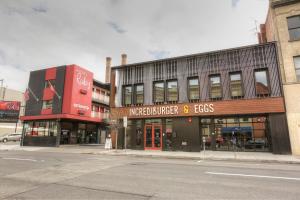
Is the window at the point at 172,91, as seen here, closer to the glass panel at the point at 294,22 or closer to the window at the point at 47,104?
the glass panel at the point at 294,22

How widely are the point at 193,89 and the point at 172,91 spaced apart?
214 cm

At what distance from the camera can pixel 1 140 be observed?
38562 millimetres

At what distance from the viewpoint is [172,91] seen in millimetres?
21594

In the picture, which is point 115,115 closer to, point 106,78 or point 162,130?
point 162,130

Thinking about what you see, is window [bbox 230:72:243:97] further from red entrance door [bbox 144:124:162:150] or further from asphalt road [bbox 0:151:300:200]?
asphalt road [bbox 0:151:300:200]

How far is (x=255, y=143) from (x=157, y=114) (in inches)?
363

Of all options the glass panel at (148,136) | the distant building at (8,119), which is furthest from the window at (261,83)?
the distant building at (8,119)

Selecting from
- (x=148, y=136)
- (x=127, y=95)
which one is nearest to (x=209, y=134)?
(x=148, y=136)

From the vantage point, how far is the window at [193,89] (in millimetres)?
20569

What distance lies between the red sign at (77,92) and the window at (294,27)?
80.4 feet

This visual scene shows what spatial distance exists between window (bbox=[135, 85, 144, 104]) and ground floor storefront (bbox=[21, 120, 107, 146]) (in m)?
12.0

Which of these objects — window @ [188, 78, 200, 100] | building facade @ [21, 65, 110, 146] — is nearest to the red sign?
building facade @ [21, 65, 110, 146]

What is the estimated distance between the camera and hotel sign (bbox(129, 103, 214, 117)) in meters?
19.8

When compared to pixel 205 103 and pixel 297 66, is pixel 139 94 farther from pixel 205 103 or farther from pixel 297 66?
pixel 297 66
